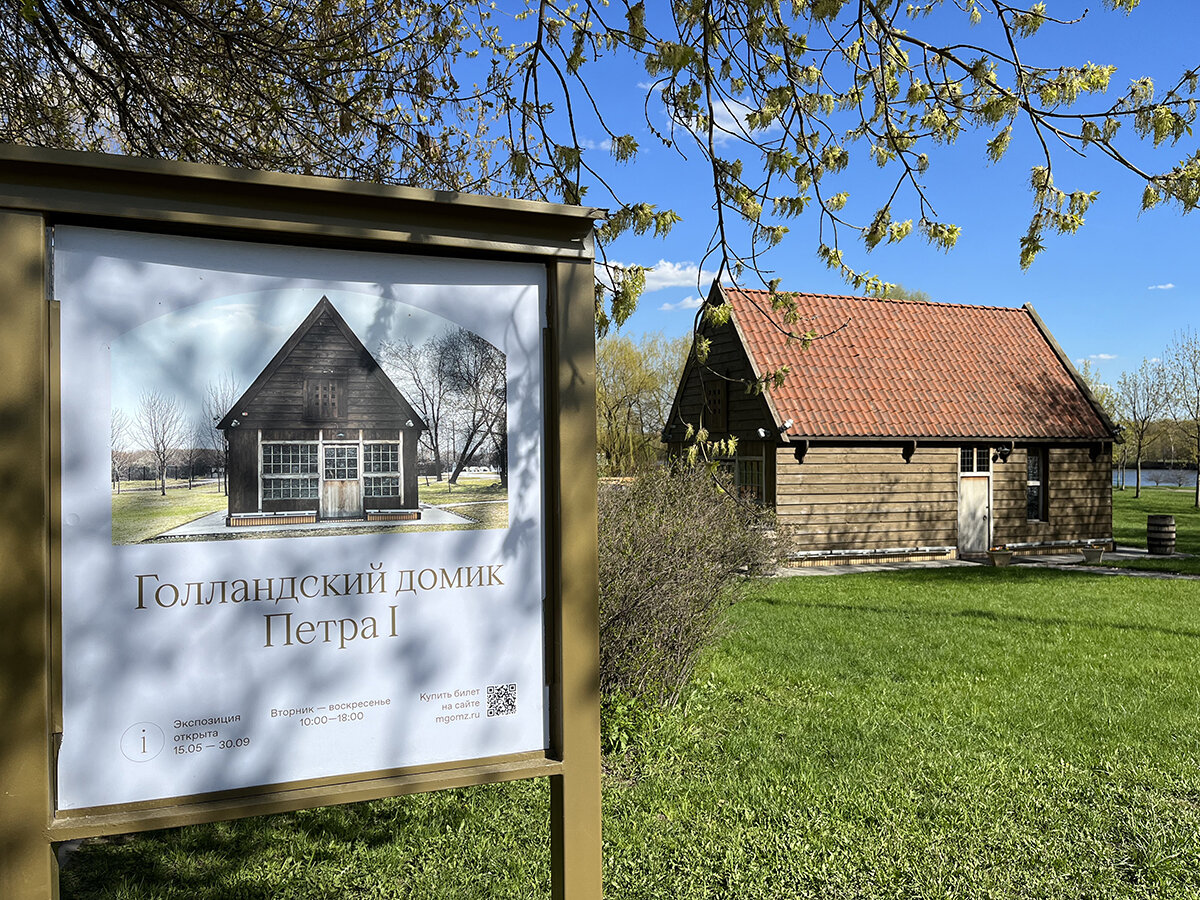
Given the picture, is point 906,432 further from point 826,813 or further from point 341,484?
point 341,484

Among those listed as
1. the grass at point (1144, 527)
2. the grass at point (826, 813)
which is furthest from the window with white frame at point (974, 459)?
the grass at point (826, 813)

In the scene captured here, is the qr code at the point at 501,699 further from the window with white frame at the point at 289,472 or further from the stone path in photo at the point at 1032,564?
the stone path in photo at the point at 1032,564

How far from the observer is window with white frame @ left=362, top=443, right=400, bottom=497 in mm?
2875

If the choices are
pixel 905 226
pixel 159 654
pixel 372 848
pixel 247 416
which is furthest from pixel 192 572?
pixel 905 226

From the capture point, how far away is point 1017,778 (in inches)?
230

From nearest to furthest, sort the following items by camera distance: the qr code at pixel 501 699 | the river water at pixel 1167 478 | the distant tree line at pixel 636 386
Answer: the qr code at pixel 501 699 < the distant tree line at pixel 636 386 < the river water at pixel 1167 478

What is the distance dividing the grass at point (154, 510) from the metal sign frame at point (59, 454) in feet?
0.55

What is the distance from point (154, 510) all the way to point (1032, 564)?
67.2 ft

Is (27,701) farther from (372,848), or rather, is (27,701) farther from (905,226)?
(905,226)

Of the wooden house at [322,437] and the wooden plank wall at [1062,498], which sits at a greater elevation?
the wooden house at [322,437]

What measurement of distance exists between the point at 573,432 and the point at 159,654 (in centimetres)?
152

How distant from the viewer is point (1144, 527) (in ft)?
102

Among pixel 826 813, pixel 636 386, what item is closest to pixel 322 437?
pixel 826 813

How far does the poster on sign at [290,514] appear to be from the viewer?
2557 millimetres
